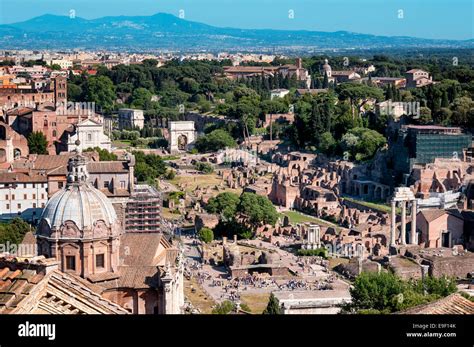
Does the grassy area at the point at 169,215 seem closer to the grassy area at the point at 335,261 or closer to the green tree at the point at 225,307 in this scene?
the grassy area at the point at 335,261

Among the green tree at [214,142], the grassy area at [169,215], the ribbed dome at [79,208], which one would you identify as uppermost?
the ribbed dome at [79,208]

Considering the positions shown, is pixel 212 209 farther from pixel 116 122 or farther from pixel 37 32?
pixel 37 32

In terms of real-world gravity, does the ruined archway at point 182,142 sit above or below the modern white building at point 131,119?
below

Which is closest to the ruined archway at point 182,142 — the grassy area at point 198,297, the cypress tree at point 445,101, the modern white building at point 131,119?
the modern white building at point 131,119

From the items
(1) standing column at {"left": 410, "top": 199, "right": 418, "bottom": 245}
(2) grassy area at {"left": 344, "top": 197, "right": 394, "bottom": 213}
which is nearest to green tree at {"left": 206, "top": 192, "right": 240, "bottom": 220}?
(1) standing column at {"left": 410, "top": 199, "right": 418, "bottom": 245}

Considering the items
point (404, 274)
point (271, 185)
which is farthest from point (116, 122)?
point (404, 274)

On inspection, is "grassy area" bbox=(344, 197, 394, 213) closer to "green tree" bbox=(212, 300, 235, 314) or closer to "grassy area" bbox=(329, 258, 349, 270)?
"grassy area" bbox=(329, 258, 349, 270)
